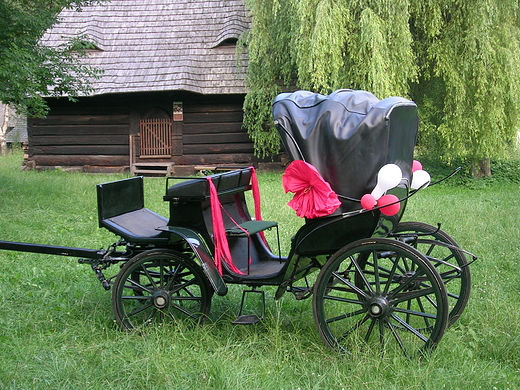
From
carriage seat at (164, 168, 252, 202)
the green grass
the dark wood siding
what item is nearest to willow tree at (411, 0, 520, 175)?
the dark wood siding

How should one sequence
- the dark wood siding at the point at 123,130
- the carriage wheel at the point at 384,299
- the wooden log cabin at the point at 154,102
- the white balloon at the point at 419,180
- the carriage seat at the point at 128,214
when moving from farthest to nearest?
the dark wood siding at the point at 123,130 → the wooden log cabin at the point at 154,102 → the carriage seat at the point at 128,214 → the white balloon at the point at 419,180 → the carriage wheel at the point at 384,299

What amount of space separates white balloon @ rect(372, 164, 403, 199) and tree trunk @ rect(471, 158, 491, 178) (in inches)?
463

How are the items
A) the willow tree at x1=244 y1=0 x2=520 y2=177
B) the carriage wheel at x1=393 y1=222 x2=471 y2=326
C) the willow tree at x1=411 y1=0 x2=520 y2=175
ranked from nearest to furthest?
the carriage wheel at x1=393 y1=222 x2=471 y2=326 → the willow tree at x1=244 y1=0 x2=520 y2=177 → the willow tree at x1=411 y1=0 x2=520 y2=175

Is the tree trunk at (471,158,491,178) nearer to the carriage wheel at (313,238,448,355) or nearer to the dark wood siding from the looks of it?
the dark wood siding

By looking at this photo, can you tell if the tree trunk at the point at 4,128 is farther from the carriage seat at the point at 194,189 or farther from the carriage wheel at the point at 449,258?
the carriage wheel at the point at 449,258

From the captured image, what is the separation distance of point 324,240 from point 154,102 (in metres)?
13.5

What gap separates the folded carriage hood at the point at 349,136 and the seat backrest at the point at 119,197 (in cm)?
156

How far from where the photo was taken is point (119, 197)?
468 cm

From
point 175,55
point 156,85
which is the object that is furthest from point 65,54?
point 175,55

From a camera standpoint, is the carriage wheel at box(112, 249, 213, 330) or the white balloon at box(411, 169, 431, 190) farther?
the carriage wheel at box(112, 249, 213, 330)

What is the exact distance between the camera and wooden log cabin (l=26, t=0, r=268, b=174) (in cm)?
1579

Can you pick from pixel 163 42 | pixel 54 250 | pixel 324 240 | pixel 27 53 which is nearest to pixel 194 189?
pixel 324 240

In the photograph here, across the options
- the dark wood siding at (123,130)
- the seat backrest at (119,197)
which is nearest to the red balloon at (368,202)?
the seat backrest at (119,197)

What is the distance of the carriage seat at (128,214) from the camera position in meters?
4.29
